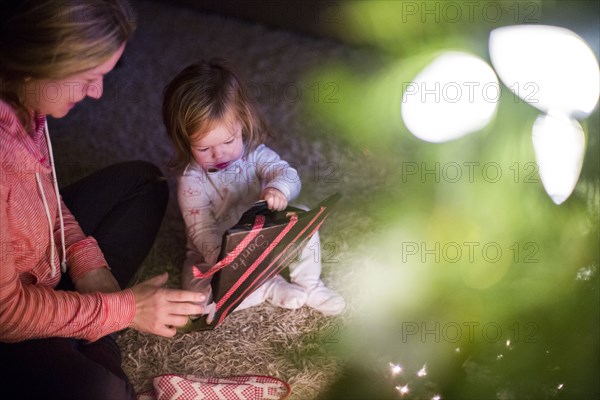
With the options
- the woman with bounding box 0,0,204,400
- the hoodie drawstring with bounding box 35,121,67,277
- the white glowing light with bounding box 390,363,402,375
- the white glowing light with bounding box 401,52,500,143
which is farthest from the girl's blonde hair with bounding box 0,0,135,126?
the white glowing light with bounding box 401,52,500,143

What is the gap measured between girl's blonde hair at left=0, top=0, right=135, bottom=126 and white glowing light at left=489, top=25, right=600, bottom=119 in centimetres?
85

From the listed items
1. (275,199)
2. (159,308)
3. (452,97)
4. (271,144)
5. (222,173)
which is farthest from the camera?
(271,144)

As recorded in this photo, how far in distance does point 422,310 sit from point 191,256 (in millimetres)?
517

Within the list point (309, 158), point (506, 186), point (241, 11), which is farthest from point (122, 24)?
point (241, 11)

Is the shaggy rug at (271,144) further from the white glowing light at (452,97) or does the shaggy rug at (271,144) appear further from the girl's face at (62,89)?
the girl's face at (62,89)

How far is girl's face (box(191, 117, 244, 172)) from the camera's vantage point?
3.61ft

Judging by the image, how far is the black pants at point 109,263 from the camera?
754mm

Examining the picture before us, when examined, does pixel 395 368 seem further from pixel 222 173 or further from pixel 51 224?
pixel 51 224

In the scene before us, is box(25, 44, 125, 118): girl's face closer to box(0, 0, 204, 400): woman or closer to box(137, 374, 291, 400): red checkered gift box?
box(0, 0, 204, 400): woman

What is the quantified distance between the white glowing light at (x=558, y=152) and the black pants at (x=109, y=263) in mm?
846

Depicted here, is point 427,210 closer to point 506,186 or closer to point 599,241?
point 506,186

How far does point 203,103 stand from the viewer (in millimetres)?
1071

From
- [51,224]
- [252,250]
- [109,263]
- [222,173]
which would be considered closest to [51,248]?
[51,224]

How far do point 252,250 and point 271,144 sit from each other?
604 millimetres
